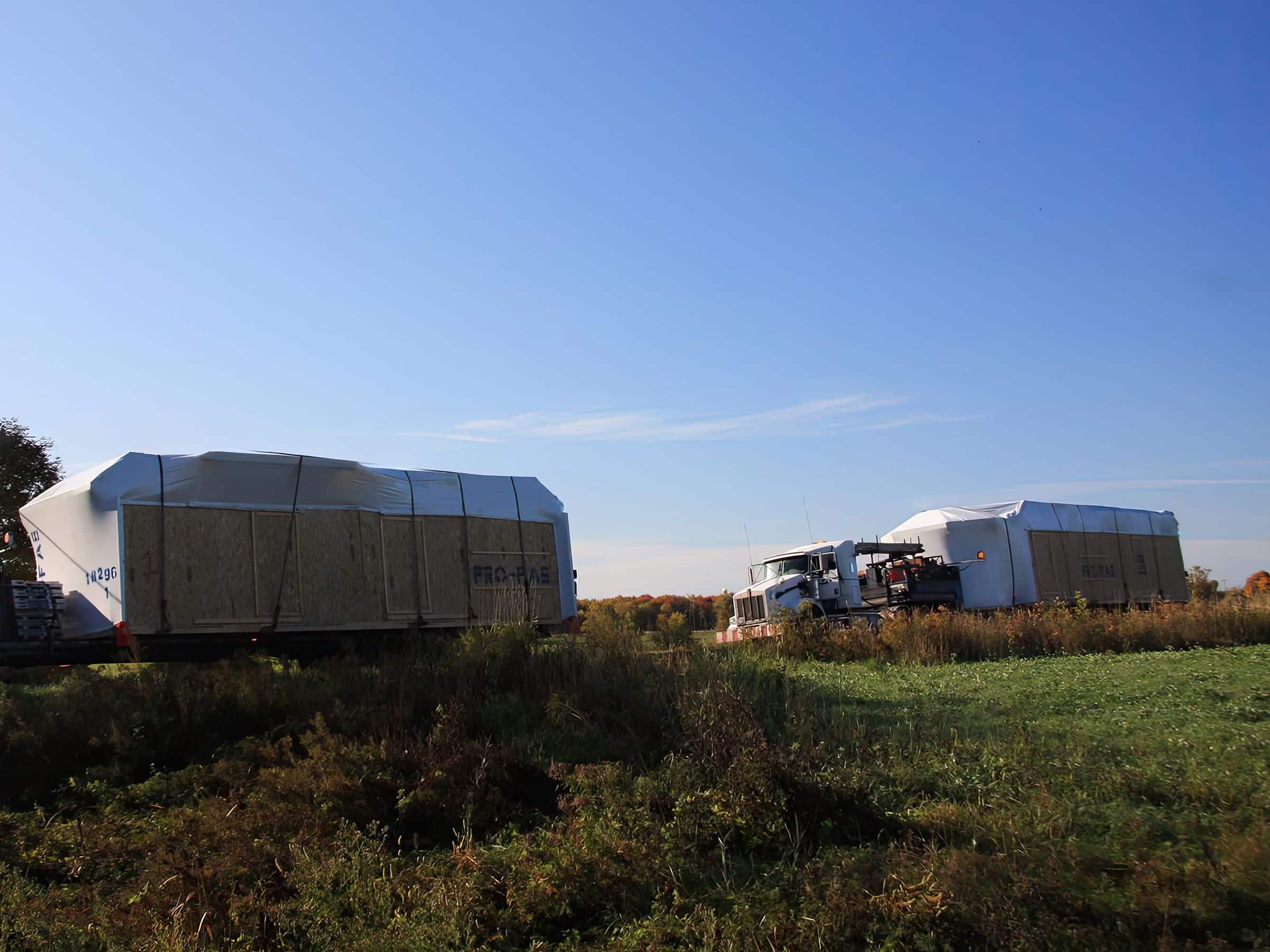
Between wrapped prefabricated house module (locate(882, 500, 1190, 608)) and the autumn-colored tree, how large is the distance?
7.05 metres

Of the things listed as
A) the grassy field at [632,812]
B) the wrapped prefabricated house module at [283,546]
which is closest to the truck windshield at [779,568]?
the wrapped prefabricated house module at [283,546]

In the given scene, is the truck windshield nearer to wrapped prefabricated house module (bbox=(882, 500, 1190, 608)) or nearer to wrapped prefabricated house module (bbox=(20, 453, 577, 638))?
wrapped prefabricated house module (bbox=(882, 500, 1190, 608))

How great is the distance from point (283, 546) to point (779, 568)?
15.8m

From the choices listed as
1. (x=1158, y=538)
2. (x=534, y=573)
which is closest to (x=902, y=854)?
(x=534, y=573)

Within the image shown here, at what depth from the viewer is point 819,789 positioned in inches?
292

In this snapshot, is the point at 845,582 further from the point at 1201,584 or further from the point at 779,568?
the point at 1201,584

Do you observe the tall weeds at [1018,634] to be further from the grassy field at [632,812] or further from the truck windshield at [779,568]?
the grassy field at [632,812]

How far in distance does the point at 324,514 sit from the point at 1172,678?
529 inches

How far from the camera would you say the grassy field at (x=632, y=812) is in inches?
223

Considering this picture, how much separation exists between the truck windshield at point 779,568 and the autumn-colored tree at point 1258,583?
19.7 m

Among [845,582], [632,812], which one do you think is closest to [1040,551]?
[845,582]

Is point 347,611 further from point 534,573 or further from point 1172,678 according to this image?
point 1172,678

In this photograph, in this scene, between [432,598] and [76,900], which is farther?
[432,598]

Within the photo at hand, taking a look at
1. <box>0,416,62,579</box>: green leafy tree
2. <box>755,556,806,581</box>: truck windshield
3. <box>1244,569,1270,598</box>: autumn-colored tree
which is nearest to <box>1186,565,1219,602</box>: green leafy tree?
<box>1244,569,1270,598</box>: autumn-colored tree
